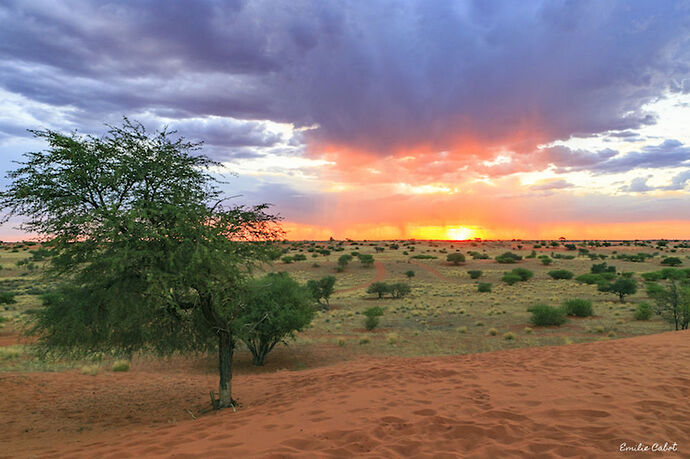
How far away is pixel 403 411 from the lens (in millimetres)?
9016

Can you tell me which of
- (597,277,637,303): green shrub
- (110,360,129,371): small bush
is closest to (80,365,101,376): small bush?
(110,360,129,371): small bush

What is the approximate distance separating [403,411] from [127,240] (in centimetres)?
767

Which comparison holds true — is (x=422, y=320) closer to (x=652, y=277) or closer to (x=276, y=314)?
(x=276, y=314)

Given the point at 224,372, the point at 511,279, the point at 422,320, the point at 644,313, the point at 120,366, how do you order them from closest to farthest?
1. the point at 224,372
2. the point at 120,366
3. the point at 644,313
4. the point at 422,320
5. the point at 511,279

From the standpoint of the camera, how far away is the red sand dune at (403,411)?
7.17 meters

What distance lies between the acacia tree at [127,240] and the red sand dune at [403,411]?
2780 millimetres

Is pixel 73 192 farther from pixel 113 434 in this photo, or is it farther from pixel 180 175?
pixel 113 434

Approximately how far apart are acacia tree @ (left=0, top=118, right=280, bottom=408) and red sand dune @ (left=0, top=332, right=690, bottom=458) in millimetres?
2780

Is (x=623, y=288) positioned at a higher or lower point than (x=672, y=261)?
lower

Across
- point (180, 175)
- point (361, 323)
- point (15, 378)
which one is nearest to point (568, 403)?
point (180, 175)

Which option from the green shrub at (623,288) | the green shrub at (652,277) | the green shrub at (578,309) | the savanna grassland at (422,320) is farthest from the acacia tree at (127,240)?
the green shrub at (652,277)

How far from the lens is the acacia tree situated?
9695 mm
